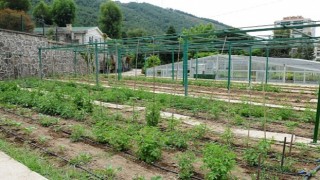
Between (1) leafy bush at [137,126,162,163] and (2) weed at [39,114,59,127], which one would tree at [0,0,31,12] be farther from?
(1) leafy bush at [137,126,162,163]

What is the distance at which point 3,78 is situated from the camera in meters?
20.3

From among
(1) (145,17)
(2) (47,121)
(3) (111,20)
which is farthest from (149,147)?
(1) (145,17)

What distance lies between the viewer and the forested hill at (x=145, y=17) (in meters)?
69.1

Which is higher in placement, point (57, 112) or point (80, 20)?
point (80, 20)

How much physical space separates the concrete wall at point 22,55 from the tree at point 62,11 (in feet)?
84.1

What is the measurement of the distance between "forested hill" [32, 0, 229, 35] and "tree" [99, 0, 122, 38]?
446 inches

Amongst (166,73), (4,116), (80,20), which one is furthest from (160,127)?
(80,20)

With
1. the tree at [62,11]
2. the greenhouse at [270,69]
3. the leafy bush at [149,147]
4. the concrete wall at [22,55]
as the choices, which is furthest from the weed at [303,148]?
the tree at [62,11]

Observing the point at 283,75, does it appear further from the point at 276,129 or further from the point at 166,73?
the point at 276,129

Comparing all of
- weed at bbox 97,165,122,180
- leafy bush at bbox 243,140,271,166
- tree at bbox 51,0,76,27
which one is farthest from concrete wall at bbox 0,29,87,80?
tree at bbox 51,0,76,27

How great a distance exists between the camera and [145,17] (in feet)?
274

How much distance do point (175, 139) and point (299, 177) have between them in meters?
2.31

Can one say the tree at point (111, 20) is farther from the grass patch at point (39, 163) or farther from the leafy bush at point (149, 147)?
the leafy bush at point (149, 147)

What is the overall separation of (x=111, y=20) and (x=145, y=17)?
29.4 m
